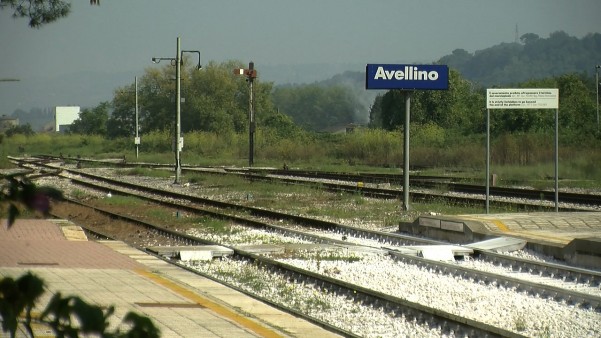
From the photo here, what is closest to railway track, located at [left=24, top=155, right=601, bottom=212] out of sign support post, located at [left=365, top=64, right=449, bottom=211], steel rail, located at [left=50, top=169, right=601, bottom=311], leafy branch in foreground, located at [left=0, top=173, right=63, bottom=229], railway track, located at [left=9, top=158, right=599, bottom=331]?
sign support post, located at [left=365, top=64, right=449, bottom=211]

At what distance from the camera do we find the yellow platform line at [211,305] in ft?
30.9

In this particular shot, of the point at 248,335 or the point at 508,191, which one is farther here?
the point at 508,191

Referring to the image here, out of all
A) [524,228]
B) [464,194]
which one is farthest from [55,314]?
[464,194]

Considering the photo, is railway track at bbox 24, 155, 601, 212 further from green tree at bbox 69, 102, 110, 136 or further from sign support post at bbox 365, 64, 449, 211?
green tree at bbox 69, 102, 110, 136

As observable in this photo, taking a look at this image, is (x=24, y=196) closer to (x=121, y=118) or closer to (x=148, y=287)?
(x=148, y=287)

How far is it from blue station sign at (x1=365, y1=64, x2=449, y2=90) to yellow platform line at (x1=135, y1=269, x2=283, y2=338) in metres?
12.3

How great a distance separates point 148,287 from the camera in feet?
39.5

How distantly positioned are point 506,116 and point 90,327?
62.5 meters

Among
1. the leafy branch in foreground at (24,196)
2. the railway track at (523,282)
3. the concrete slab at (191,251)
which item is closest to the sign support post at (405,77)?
the railway track at (523,282)

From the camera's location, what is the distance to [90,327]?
7.30 ft

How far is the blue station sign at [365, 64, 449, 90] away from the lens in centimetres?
2477

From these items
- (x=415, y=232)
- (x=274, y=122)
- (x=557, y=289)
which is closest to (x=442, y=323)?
(x=557, y=289)

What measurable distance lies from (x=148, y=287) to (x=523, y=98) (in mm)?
12013

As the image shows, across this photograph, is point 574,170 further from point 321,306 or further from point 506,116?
point 321,306
